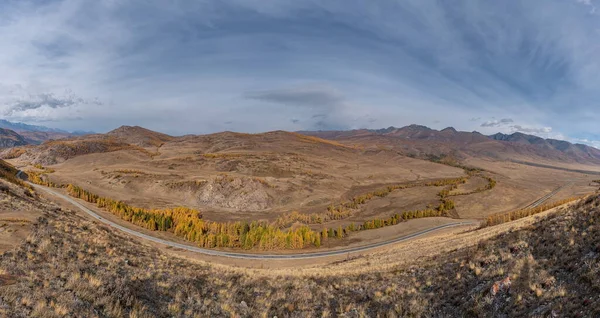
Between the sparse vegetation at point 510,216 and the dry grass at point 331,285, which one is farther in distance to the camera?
the sparse vegetation at point 510,216

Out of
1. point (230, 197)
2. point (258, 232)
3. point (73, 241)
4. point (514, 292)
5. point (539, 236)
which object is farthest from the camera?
point (230, 197)

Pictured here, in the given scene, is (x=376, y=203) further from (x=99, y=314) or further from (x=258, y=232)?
(x=99, y=314)

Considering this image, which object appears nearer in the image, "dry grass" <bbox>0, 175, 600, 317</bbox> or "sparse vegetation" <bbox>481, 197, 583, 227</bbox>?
"dry grass" <bbox>0, 175, 600, 317</bbox>

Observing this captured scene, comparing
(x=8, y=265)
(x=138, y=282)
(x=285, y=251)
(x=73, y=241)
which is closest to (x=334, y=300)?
(x=138, y=282)

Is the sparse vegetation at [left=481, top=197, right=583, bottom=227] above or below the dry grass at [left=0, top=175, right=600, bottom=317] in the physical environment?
below

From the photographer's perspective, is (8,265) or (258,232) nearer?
(8,265)

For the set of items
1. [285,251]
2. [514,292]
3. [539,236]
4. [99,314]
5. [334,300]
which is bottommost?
[285,251]

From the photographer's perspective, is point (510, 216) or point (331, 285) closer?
point (331, 285)

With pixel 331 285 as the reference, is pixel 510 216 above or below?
below

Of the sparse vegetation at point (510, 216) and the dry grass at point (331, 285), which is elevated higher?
the dry grass at point (331, 285)

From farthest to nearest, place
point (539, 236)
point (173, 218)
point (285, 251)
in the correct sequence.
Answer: point (173, 218), point (285, 251), point (539, 236)

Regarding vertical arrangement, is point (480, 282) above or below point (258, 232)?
above
